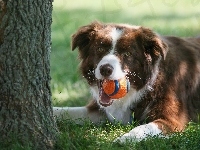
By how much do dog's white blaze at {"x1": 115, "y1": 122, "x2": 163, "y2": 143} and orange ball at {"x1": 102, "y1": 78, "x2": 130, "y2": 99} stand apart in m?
0.39

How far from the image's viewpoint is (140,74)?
587 cm

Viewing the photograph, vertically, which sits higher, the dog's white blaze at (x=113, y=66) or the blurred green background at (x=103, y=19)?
the blurred green background at (x=103, y=19)

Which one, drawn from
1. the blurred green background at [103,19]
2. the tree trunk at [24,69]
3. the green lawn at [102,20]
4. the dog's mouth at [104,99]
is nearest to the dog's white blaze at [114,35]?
the dog's mouth at [104,99]

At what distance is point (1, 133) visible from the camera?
15.8ft

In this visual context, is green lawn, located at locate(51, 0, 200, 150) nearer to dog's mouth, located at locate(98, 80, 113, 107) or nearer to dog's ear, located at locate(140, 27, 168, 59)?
dog's mouth, located at locate(98, 80, 113, 107)

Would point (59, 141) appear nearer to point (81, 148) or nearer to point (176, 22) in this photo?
point (81, 148)

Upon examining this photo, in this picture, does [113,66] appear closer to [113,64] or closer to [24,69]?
[113,64]

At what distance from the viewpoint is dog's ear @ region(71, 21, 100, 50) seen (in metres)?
6.04

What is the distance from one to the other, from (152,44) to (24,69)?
1584 millimetres

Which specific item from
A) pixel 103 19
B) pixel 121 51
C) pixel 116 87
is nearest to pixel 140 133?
pixel 116 87

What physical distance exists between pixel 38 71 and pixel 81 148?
29.1 inches

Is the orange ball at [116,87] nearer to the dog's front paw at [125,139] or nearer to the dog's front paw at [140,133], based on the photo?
the dog's front paw at [140,133]

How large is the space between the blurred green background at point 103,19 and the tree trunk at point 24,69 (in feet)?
8.88

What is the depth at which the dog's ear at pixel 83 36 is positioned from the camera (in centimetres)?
604
